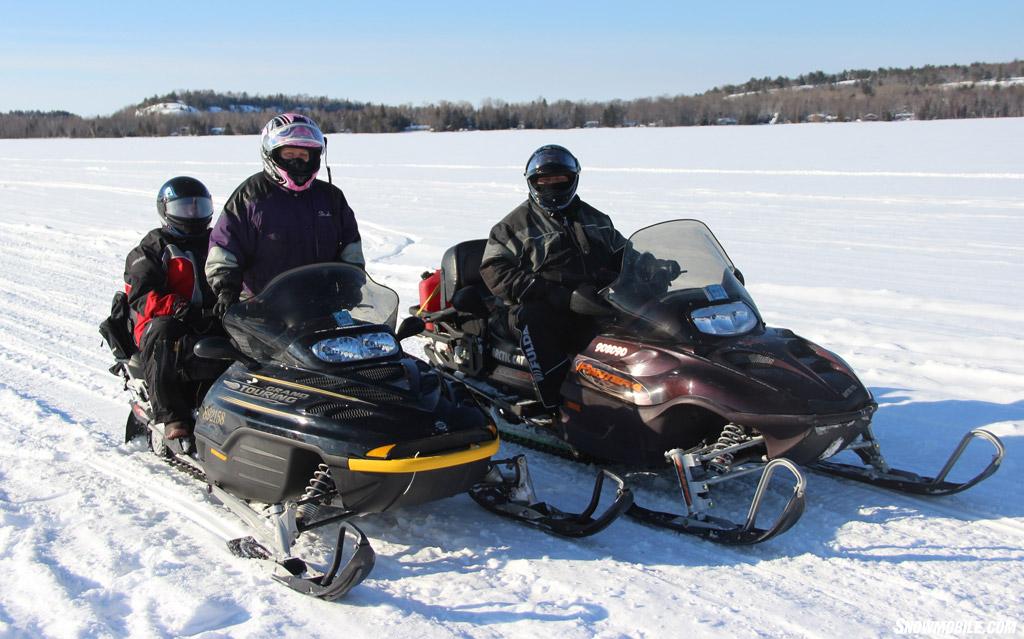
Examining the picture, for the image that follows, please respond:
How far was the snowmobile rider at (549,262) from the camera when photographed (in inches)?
189

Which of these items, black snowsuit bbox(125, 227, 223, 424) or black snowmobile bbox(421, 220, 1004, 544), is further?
black snowsuit bbox(125, 227, 223, 424)

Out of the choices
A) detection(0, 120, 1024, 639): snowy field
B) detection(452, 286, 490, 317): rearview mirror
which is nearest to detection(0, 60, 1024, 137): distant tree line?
detection(0, 120, 1024, 639): snowy field

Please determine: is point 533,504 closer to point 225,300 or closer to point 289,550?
point 289,550

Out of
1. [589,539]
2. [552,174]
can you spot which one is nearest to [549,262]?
[552,174]

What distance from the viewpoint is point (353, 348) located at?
381 centimetres

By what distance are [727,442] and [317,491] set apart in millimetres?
1827

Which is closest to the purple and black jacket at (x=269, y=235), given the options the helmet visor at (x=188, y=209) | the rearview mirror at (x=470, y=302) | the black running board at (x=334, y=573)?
the helmet visor at (x=188, y=209)

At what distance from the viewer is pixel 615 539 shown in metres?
3.81

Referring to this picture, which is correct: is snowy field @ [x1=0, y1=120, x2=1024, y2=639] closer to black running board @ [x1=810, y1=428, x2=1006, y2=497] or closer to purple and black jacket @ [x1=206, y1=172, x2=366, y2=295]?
black running board @ [x1=810, y1=428, x2=1006, y2=497]

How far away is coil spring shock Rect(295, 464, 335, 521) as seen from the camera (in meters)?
3.63

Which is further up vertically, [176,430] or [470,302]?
[470,302]

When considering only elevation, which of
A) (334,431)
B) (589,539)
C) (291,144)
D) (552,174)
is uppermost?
(291,144)

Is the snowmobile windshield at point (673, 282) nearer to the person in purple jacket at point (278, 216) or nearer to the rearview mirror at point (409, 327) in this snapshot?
the rearview mirror at point (409, 327)
